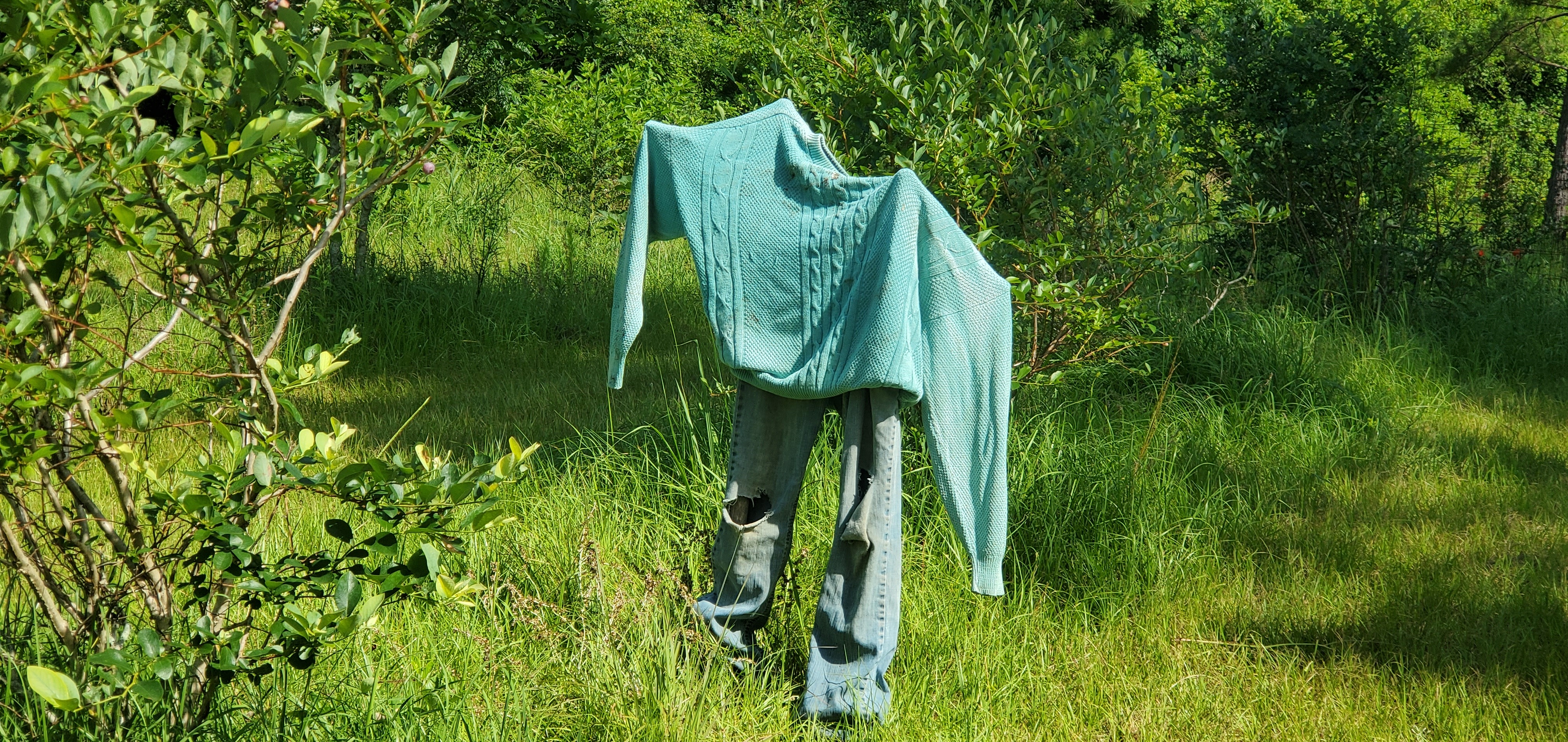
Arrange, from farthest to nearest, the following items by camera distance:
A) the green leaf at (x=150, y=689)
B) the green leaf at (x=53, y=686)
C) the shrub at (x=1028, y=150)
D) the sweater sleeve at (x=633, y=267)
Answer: the shrub at (x=1028, y=150), the sweater sleeve at (x=633, y=267), the green leaf at (x=150, y=689), the green leaf at (x=53, y=686)

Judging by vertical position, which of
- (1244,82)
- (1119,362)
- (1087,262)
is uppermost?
(1244,82)

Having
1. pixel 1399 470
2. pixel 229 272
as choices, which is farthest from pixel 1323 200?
pixel 229 272

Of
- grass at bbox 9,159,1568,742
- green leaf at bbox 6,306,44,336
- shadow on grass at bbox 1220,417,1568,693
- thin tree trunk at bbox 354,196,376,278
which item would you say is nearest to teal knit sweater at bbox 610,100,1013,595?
grass at bbox 9,159,1568,742

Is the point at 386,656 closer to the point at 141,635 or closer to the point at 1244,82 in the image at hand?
the point at 141,635

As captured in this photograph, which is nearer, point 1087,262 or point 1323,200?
point 1087,262

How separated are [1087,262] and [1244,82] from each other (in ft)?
9.70

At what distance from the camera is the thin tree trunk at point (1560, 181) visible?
833cm

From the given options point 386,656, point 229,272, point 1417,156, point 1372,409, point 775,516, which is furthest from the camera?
point 1417,156

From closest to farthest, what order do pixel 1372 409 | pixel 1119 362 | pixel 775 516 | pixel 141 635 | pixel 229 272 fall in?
pixel 141 635, pixel 229 272, pixel 775 516, pixel 1119 362, pixel 1372 409

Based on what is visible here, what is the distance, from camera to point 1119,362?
470 cm

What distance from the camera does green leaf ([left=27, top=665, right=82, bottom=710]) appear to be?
174 centimetres

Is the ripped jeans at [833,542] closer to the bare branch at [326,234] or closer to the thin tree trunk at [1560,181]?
the bare branch at [326,234]

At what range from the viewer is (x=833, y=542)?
2.77m

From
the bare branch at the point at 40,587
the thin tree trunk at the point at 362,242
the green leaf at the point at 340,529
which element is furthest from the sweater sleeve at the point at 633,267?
the thin tree trunk at the point at 362,242
